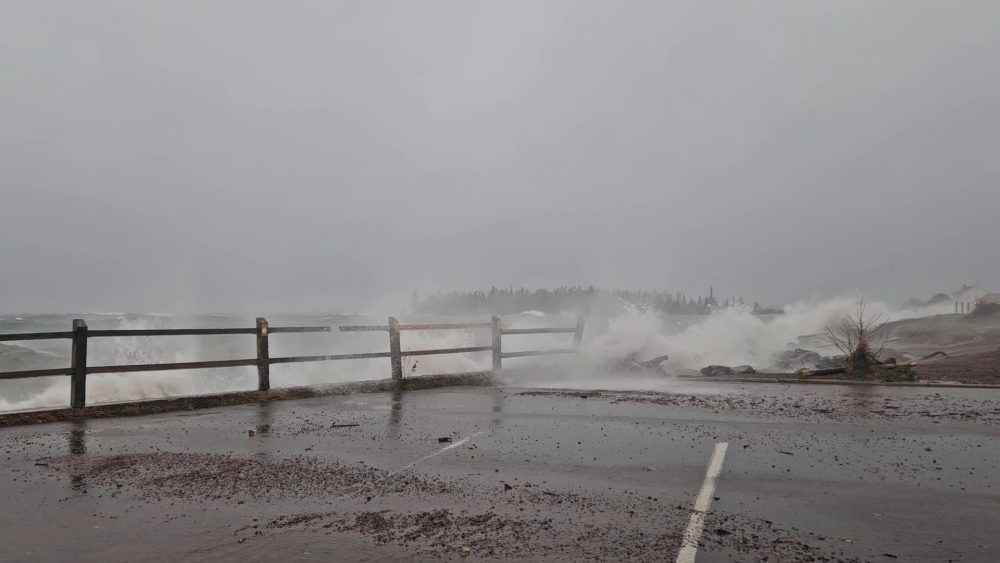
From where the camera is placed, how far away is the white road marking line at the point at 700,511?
11.6 ft

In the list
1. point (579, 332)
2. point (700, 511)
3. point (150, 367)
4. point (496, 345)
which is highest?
point (579, 332)

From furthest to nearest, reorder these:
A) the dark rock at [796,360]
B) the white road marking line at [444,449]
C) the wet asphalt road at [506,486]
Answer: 1. the dark rock at [796,360]
2. the white road marking line at [444,449]
3. the wet asphalt road at [506,486]

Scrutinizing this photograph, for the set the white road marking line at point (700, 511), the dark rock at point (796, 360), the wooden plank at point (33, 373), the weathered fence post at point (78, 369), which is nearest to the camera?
the white road marking line at point (700, 511)

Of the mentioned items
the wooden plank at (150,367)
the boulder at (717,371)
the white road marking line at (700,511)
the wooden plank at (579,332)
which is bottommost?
the white road marking line at (700,511)

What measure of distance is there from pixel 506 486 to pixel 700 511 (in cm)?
166

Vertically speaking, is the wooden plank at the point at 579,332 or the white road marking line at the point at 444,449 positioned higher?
the wooden plank at the point at 579,332

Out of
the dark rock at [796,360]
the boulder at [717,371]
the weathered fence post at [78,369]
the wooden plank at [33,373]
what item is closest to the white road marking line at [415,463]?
the wooden plank at [33,373]

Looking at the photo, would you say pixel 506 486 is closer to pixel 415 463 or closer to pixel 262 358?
pixel 415 463

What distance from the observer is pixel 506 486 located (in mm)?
5125

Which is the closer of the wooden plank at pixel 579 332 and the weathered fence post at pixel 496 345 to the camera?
the weathered fence post at pixel 496 345

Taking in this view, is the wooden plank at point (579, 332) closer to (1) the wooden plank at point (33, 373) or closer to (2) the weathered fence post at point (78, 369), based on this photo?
(2) the weathered fence post at point (78, 369)

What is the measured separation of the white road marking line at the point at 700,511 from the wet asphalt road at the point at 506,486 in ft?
0.23

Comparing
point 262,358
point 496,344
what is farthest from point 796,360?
point 262,358

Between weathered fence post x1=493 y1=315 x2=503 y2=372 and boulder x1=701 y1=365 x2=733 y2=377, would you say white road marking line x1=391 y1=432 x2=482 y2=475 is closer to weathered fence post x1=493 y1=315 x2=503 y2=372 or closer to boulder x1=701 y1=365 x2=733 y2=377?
weathered fence post x1=493 y1=315 x2=503 y2=372
